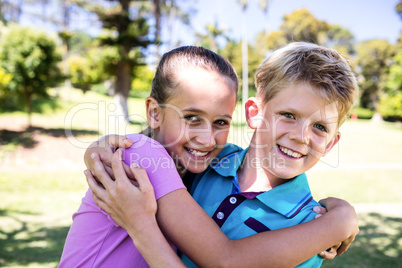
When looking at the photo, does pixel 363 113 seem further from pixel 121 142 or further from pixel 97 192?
pixel 97 192

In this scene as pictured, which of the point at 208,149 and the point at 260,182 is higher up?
the point at 208,149

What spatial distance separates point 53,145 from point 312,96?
11053mm

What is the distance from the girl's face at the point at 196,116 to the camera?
1.57 m

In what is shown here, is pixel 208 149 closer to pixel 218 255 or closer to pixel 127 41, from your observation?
pixel 218 255

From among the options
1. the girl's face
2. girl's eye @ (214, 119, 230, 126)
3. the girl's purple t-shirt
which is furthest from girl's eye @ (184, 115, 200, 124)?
the girl's purple t-shirt

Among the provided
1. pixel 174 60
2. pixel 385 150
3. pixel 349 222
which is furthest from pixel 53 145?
pixel 385 150

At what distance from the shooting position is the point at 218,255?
3.72ft

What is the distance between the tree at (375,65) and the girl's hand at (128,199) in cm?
3693

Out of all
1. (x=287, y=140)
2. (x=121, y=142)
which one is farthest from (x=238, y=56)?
(x=121, y=142)

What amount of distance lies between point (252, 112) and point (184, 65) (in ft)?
1.40

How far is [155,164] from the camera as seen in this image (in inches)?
51.4

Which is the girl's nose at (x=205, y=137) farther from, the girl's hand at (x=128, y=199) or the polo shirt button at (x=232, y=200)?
the girl's hand at (x=128, y=199)

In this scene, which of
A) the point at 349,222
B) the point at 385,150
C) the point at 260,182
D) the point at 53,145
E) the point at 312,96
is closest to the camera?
the point at 349,222

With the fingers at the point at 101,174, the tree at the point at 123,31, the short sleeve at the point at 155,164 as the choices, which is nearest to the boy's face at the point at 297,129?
the short sleeve at the point at 155,164
